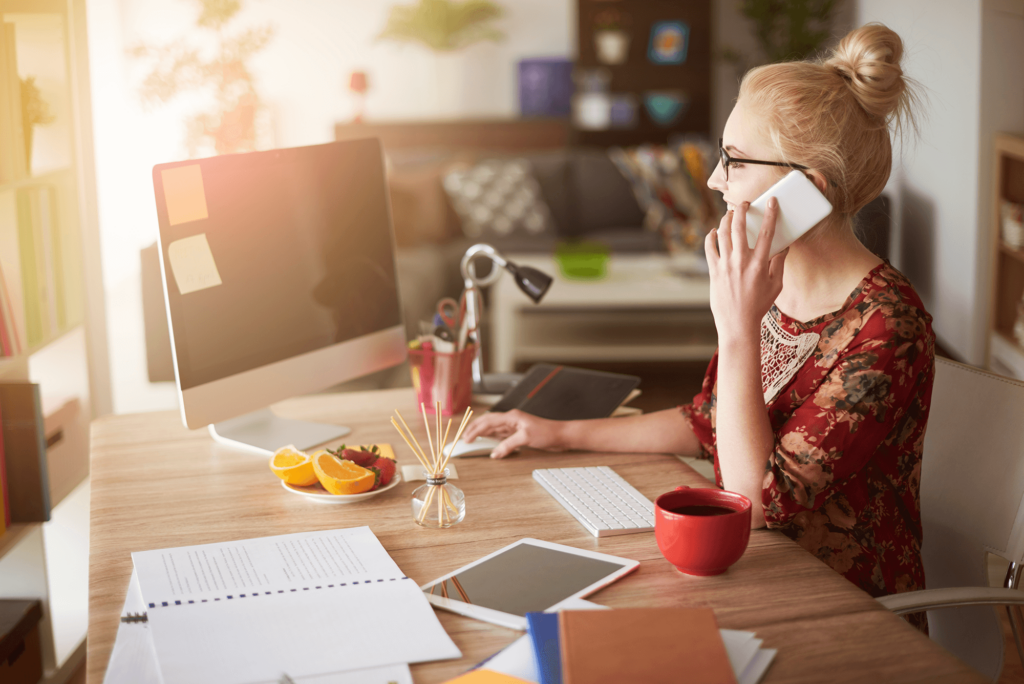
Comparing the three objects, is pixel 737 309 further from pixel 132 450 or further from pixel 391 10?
pixel 391 10

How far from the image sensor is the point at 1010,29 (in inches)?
110

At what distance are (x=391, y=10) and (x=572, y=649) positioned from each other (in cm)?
600

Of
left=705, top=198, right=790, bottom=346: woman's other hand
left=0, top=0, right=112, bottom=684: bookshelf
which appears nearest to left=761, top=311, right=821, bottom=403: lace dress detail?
left=705, top=198, right=790, bottom=346: woman's other hand

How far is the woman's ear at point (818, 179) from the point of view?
1154 mm

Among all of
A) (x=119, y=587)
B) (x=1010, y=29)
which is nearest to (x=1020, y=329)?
(x=1010, y=29)

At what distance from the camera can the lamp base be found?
167cm

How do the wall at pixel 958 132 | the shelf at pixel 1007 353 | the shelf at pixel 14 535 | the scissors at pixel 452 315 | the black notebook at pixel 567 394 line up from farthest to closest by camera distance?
the shelf at pixel 1007 353
the wall at pixel 958 132
the shelf at pixel 14 535
the scissors at pixel 452 315
the black notebook at pixel 567 394

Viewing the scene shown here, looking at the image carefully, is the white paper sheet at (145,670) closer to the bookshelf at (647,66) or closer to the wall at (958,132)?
the wall at (958,132)

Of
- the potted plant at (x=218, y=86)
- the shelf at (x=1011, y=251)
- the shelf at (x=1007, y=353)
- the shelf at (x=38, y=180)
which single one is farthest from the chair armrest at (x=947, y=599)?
the potted plant at (x=218, y=86)

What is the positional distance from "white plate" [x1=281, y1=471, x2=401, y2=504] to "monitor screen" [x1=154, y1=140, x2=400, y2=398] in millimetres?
236

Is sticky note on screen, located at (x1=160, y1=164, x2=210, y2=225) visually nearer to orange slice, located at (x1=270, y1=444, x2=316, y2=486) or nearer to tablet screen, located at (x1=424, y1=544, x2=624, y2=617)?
orange slice, located at (x1=270, y1=444, x2=316, y2=486)

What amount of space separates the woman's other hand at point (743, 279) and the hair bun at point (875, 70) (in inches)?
7.7

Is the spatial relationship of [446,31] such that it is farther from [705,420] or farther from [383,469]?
[383,469]

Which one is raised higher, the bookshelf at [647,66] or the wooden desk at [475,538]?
the bookshelf at [647,66]
